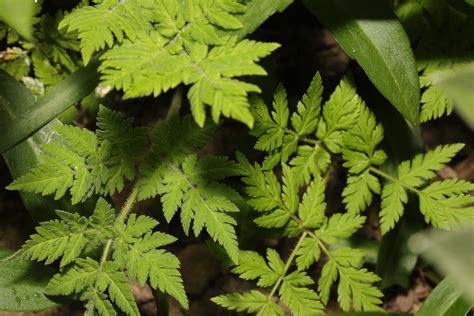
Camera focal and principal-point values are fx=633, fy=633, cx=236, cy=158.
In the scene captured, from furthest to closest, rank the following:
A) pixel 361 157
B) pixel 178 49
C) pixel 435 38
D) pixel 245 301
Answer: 1. pixel 435 38
2. pixel 361 157
3. pixel 245 301
4. pixel 178 49

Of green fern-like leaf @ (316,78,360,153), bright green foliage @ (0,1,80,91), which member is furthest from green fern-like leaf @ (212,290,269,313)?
bright green foliage @ (0,1,80,91)

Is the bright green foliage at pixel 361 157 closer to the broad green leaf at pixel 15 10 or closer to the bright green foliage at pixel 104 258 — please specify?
the bright green foliage at pixel 104 258

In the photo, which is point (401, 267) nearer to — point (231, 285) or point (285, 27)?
point (231, 285)

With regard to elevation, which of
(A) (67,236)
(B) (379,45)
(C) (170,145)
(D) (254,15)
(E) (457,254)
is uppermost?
(E) (457,254)

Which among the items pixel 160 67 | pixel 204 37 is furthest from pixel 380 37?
pixel 160 67

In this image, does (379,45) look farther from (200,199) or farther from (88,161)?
(88,161)

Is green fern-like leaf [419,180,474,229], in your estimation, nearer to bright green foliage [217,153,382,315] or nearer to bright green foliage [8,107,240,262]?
bright green foliage [217,153,382,315]

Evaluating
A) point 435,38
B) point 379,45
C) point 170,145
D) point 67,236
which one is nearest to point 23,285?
point 67,236
